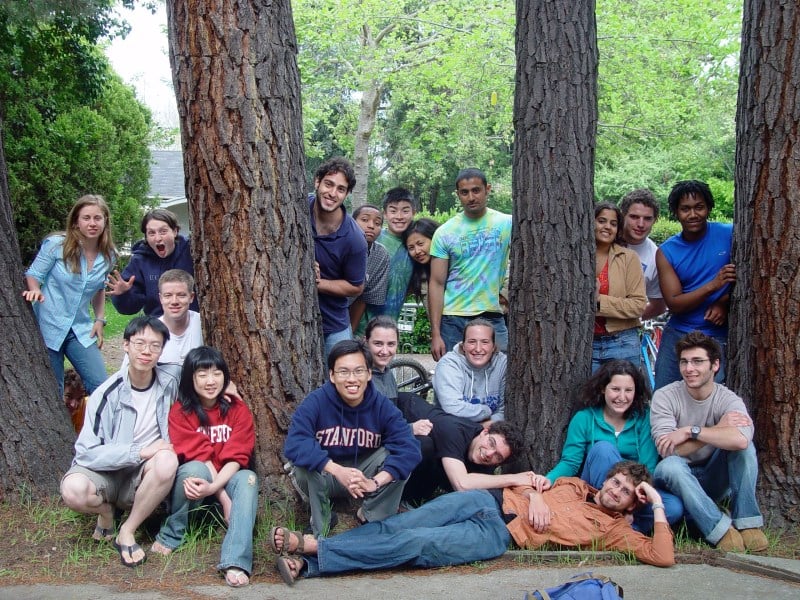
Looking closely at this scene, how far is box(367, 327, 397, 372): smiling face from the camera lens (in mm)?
5219

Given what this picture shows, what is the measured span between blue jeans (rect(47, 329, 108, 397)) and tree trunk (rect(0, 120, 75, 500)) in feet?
1.08

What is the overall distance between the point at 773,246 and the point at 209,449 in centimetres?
339

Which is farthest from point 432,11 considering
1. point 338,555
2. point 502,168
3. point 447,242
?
point 338,555

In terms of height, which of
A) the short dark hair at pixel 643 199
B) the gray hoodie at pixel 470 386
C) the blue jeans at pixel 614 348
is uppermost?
the short dark hair at pixel 643 199

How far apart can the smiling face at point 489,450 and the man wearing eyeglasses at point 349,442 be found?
52 cm

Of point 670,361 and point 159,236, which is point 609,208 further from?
point 159,236

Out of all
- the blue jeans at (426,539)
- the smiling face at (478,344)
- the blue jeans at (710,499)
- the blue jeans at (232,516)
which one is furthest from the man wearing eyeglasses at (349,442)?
the blue jeans at (710,499)

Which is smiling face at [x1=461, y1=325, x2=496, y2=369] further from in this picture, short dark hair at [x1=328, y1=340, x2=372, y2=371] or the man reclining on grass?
short dark hair at [x1=328, y1=340, x2=372, y2=371]

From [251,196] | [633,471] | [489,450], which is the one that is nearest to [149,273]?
[251,196]

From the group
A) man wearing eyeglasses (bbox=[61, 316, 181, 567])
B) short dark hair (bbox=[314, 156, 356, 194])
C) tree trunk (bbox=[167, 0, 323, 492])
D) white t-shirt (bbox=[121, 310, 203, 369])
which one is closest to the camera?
man wearing eyeglasses (bbox=[61, 316, 181, 567])

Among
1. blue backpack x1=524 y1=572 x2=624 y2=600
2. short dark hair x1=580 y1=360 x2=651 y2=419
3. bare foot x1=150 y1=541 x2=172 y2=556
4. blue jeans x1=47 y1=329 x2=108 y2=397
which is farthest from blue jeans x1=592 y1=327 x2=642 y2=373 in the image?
blue jeans x1=47 y1=329 x2=108 y2=397

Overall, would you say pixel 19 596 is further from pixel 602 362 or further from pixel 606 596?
pixel 602 362

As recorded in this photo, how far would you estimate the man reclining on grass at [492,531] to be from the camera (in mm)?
4141

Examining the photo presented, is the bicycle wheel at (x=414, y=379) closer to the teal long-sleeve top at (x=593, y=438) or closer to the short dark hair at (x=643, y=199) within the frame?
the short dark hair at (x=643, y=199)
